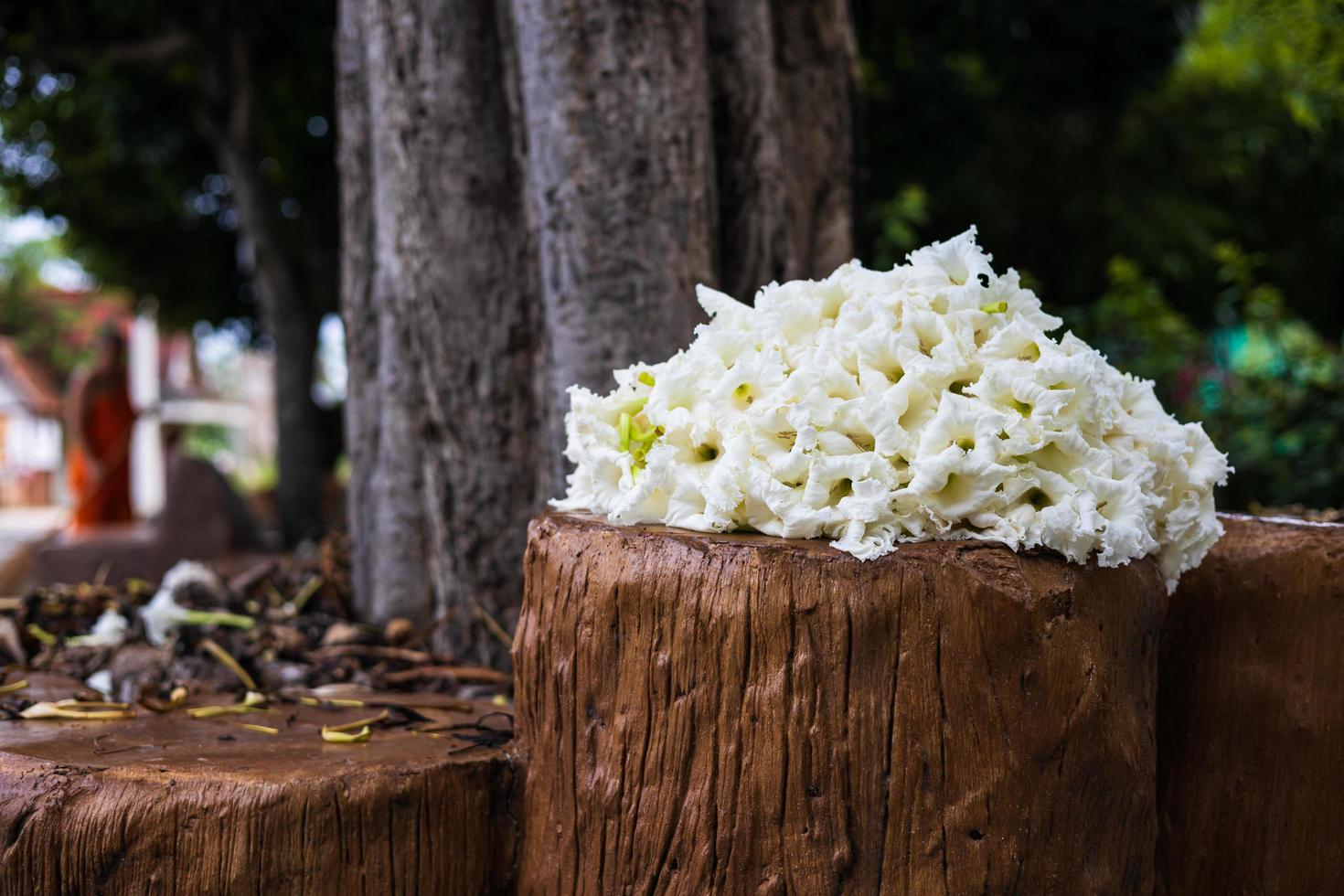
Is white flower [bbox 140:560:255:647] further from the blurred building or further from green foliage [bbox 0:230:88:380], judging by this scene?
green foliage [bbox 0:230:88:380]

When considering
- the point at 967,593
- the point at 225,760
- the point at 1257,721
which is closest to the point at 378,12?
the point at 225,760

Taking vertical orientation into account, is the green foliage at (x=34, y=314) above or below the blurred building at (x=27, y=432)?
above

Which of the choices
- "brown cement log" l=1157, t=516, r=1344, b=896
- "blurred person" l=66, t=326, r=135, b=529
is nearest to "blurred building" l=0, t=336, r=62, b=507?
"blurred person" l=66, t=326, r=135, b=529

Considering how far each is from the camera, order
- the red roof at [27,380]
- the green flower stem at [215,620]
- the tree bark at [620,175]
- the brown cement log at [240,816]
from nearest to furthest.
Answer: the brown cement log at [240,816], the tree bark at [620,175], the green flower stem at [215,620], the red roof at [27,380]

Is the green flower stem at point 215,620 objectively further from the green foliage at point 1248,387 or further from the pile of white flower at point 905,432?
the green foliage at point 1248,387


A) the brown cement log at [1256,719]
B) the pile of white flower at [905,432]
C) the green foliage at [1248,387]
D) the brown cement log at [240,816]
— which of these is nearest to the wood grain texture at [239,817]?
the brown cement log at [240,816]

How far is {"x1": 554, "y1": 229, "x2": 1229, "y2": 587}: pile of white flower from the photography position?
1.47 m

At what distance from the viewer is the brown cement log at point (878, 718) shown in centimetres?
144

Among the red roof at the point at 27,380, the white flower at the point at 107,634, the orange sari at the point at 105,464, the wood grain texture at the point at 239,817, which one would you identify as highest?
the red roof at the point at 27,380

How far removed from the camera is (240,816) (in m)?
1.59

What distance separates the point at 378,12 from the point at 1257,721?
264cm

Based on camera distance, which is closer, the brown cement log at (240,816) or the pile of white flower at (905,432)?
the pile of white flower at (905,432)

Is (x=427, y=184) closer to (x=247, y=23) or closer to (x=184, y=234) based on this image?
(x=247, y=23)

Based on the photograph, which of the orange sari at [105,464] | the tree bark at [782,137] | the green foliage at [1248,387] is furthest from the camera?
the orange sari at [105,464]
